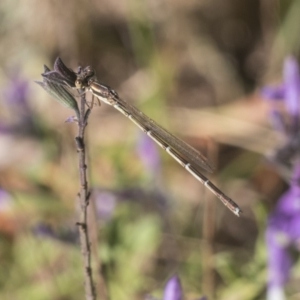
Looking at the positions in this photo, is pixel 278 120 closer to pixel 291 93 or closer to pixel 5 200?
pixel 291 93

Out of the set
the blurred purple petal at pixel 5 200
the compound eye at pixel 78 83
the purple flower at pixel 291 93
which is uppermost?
the purple flower at pixel 291 93

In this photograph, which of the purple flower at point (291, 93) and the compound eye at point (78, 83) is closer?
the compound eye at point (78, 83)

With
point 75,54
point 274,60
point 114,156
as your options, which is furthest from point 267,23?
point 114,156

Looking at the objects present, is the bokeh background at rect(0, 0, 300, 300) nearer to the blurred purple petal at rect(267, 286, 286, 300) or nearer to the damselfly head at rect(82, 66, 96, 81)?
the blurred purple petal at rect(267, 286, 286, 300)

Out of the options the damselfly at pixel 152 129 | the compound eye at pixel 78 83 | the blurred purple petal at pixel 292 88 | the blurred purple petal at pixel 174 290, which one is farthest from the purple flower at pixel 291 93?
the compound eye at pixel 78 83

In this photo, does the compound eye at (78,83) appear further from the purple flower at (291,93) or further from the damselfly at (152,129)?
the purple flower at (291,93)

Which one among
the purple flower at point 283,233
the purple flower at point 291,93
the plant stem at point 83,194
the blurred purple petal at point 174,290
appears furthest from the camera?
the purple flower at point 291,93

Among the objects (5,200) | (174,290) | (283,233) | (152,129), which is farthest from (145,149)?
(174,290)
